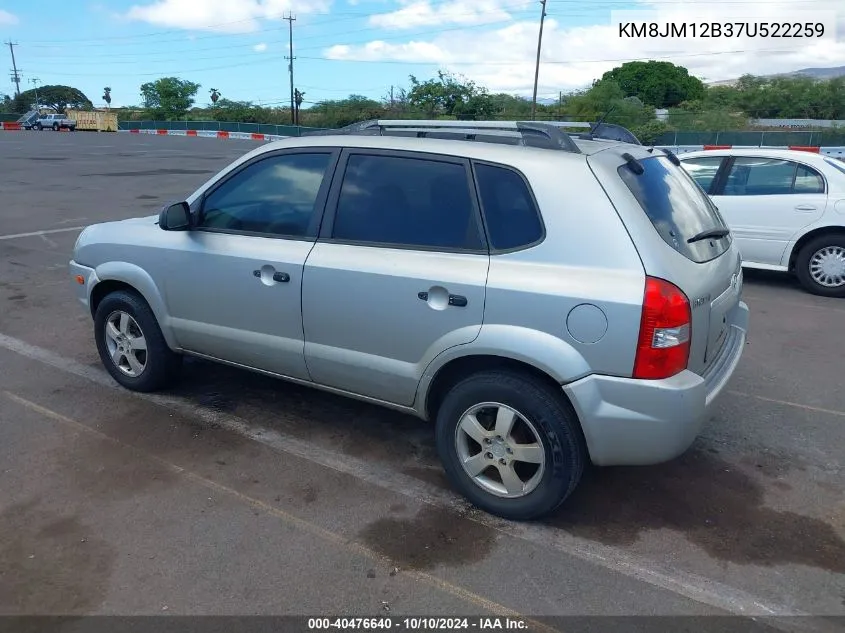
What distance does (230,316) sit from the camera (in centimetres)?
416

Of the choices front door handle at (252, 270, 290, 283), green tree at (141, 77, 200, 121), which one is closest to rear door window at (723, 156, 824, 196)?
front door handle at (252, 270, 290, 283)

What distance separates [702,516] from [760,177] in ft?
18.9

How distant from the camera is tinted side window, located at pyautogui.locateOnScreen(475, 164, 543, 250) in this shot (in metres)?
3.23

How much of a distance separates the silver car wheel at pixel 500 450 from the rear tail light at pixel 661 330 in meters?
0.60

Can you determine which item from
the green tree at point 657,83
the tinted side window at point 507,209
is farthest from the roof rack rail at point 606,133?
the green tree at point 657,83

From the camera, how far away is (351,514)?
3.46 metres

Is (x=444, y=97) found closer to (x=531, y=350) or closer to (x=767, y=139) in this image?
(x=767, y=139)

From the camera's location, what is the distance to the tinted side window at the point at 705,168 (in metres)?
8.31

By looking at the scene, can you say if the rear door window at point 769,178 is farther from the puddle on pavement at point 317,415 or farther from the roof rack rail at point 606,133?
the puddle on pavement at point 317,415

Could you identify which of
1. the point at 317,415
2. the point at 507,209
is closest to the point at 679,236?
the point at 507,209

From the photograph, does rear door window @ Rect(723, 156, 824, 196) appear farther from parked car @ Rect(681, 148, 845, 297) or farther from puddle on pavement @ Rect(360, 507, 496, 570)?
puddle on pavement @ Rect(360, 507, 496, 570)

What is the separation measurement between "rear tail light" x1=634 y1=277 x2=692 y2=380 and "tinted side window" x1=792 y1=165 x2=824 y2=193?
5.80m

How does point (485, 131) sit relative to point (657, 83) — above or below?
below

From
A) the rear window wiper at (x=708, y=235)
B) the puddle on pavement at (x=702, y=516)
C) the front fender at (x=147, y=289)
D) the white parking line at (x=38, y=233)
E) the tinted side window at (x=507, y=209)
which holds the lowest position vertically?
the puddle on pavement at (x=702, y=516)
